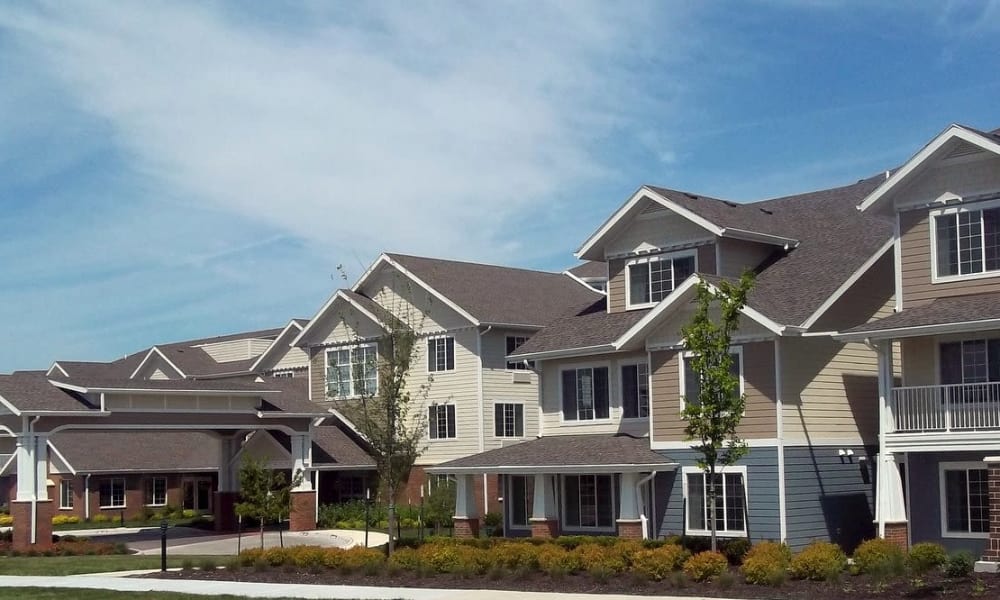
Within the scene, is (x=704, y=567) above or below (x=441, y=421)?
below

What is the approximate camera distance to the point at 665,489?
3175cm

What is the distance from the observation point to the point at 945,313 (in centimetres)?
2673

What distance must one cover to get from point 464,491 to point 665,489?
6344mm

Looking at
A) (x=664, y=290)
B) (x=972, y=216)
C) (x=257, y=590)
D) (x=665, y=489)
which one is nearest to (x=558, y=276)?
(x=664, y=290)

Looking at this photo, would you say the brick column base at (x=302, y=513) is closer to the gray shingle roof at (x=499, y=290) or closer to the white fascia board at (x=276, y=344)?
the gray shingle roof at (x=499, y=290)

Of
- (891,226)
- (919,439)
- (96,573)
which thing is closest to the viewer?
A: (919,439)

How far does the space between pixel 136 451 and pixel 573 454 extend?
31.0 m

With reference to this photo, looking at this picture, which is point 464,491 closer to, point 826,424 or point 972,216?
point 826,424

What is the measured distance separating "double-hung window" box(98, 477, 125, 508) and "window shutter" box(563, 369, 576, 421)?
29.9m

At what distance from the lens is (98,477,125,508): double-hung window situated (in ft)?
190

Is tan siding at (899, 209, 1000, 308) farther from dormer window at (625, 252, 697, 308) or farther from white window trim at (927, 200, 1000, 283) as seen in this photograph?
dormer window at (625, 252, 697, 308)

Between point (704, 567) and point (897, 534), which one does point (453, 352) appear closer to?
point (897, 534)

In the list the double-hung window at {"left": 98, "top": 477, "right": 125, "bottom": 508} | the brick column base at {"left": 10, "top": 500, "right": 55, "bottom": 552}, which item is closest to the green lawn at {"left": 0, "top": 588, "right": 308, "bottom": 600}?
the brick column base at {"left": 10, "top": 500, "right": 55, "bottom": 552}

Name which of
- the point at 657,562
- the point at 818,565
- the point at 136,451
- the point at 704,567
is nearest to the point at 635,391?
the point at 657,562
